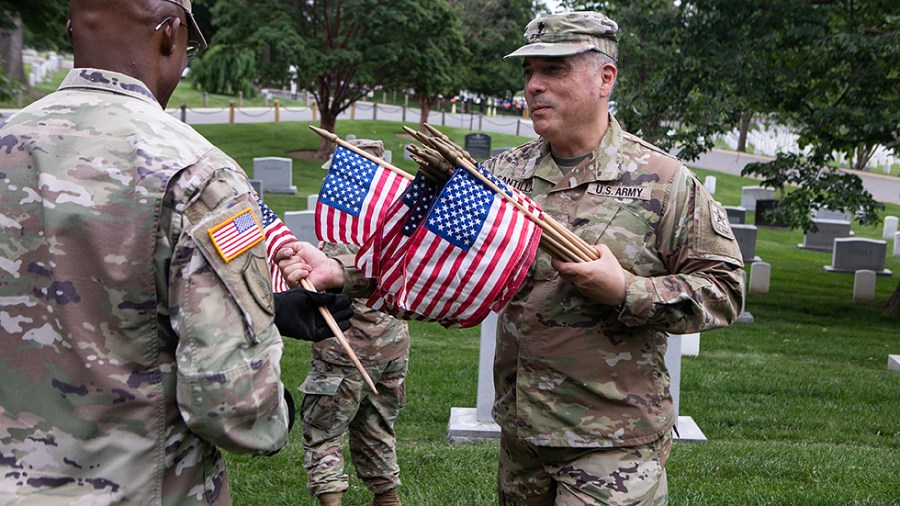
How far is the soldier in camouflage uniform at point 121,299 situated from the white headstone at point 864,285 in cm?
1661

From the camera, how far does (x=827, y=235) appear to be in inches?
927

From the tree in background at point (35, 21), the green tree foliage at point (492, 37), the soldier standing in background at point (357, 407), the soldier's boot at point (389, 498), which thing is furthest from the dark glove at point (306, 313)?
the green tree foliage at point (492, 37)

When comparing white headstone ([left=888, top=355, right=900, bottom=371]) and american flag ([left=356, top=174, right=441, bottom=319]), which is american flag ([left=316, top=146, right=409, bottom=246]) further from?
white headstone ([left=888, top=355, right=900, bottom=371])

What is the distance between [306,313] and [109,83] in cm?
94

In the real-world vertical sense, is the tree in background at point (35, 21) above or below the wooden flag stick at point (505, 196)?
above

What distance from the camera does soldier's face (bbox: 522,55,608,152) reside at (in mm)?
3713

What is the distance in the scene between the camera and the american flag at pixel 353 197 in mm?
4316

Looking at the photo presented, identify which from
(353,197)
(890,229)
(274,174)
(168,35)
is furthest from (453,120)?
(168,35)

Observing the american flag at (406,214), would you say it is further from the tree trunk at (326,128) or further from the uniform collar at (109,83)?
the tree trunk at (326,128)

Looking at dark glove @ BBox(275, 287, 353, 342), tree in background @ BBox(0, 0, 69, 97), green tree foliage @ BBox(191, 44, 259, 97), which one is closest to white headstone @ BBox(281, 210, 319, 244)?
tree in background @ BBox(0, 0, 69, 97)

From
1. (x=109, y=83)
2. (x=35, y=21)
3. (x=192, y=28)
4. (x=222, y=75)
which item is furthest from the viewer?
(x=222, y=75)

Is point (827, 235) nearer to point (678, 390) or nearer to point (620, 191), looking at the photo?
point (678, 390)

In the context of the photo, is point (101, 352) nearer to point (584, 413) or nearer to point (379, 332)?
point (584, 413)

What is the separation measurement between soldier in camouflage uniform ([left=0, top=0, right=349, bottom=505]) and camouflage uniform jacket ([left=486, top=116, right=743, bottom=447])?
1.40 m
